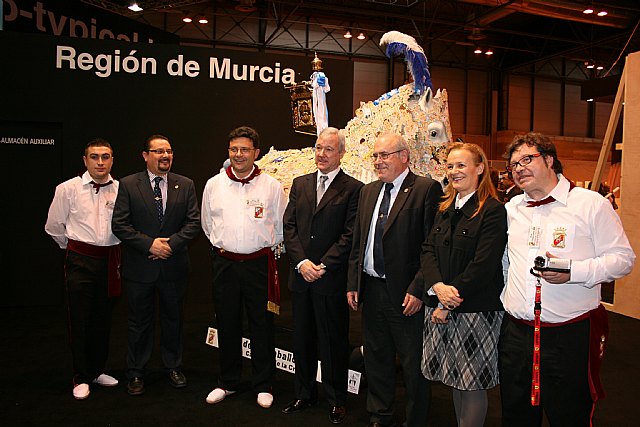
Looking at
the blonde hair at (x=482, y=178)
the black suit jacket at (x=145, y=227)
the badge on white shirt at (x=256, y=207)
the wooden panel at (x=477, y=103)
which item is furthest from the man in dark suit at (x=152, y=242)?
the wooden panel at (x=477, y=103)

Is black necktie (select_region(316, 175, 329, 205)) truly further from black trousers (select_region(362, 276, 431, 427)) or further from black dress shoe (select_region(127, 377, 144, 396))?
black dress shoe (select_region(127, 377, 144, 396))

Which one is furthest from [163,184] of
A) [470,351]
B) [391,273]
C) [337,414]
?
[470,351]

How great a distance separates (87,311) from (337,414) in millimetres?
1814

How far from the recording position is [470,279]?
247 centimetres

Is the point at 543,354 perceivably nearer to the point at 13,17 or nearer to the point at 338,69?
the point at 338,69

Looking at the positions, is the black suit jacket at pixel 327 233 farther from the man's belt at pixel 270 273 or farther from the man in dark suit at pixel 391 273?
the man's belt at pixel 270 273

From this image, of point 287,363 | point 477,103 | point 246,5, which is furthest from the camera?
point 477,103

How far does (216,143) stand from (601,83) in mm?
7024

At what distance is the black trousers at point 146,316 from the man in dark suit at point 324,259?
0.95 meters

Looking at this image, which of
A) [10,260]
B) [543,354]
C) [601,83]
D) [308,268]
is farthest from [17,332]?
[601,83]

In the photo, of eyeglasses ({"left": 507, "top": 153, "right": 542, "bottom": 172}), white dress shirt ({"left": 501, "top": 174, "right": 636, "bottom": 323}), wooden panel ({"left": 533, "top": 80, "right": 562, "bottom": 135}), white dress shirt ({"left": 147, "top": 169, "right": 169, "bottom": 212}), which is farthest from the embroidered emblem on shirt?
wooden panel ({"left": 533, "top": 80, "right": 562, "bottom": 135})

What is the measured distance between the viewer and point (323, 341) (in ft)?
11.2

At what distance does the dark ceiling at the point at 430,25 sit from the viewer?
44.4ft

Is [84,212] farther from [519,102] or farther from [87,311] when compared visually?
[519,102]
